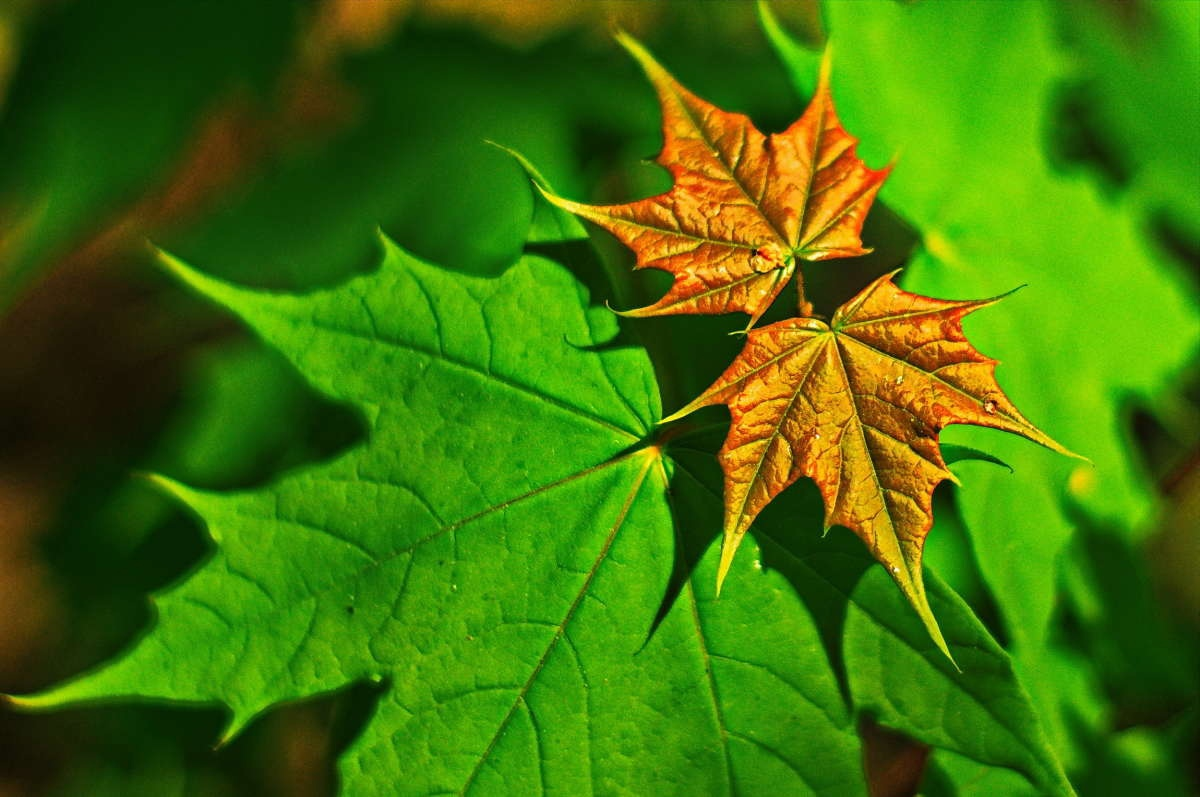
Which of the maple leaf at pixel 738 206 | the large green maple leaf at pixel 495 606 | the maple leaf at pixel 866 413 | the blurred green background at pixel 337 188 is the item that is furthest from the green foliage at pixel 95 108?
the maple leaf at pixel 866 413

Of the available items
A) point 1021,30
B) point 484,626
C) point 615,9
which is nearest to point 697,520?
point 484,626

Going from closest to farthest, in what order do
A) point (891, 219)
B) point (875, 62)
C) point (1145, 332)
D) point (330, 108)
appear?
point (875, 62)
point (1145, 332)
point (891, 219)
point (330, 108)

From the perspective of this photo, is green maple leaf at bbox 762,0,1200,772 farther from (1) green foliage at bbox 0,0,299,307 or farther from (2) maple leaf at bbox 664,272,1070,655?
(1) green foliage at bbox 0,0,299,307

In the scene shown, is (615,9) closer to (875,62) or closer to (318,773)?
(875,62)

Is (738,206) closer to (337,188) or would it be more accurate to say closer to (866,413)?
(866,413)

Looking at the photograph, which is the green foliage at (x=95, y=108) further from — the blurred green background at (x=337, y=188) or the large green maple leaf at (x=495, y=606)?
the large green maple leaf at (x=495, y=606)

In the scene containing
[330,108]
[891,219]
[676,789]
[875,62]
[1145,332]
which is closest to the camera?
[676,789]
